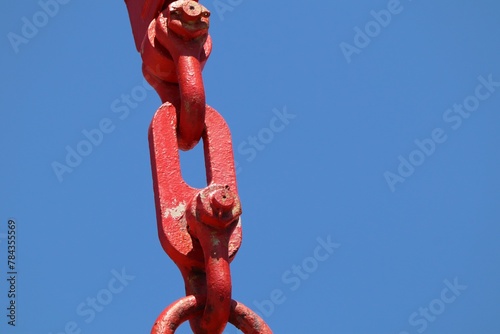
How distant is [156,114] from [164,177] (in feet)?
0.57

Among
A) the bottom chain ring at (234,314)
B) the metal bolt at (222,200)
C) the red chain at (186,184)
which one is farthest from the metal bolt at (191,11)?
the bottom chain ring at (234,314)

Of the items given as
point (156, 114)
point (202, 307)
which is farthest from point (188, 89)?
point (202, 307)

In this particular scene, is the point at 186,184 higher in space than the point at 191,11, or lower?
lower

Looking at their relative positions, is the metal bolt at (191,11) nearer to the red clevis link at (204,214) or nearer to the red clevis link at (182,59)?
the red clevis link at (182,59)

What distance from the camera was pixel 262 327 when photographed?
2.16 m

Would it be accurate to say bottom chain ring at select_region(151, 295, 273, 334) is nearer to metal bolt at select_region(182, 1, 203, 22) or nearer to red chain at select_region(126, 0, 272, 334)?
red chain at select_region(126, 0, 272, 334)

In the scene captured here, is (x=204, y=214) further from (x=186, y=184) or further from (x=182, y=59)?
(x=182, y=59)

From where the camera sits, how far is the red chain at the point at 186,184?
7.08 ft

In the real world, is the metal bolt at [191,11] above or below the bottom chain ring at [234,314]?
above

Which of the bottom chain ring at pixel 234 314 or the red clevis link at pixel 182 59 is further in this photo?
the red clevis link at pixel 182 59

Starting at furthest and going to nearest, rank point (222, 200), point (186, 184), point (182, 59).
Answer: point (182, 59)
point (186, 184)
point (222, 200)

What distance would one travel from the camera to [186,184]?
2.35 metres

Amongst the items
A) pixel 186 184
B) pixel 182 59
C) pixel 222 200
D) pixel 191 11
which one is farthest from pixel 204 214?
pixel 191 11

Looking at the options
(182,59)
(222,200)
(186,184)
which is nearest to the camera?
(222,200)
